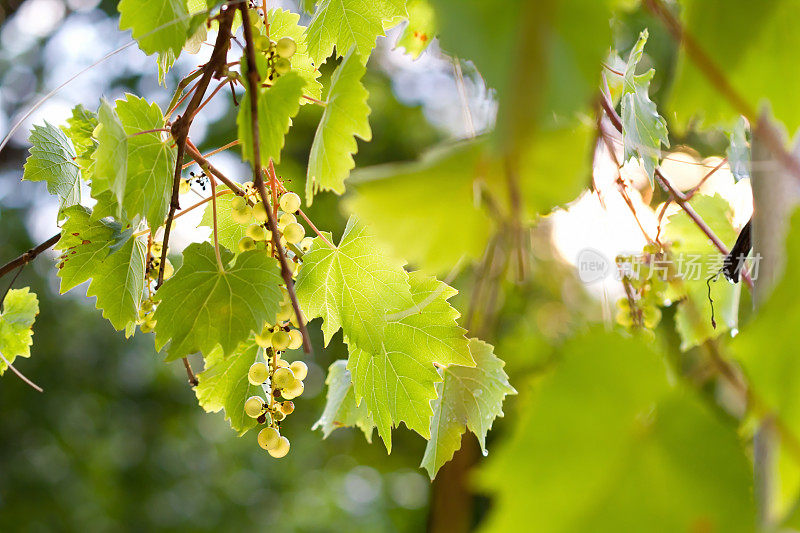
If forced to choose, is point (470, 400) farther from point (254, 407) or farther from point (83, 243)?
point (83, 243)

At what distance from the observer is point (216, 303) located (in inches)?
15.1

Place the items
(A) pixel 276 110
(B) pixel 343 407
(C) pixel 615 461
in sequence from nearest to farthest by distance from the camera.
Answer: (C) pixel 615 461
(A) pixel 276 110
(B) pixel 343 407

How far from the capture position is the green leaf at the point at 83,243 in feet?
1.41

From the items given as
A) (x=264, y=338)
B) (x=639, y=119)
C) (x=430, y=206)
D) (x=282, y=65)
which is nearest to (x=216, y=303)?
(x=264, y=338)

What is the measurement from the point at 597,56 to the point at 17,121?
1.25ft

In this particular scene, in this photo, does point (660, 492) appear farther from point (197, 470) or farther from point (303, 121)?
point (303, 121)

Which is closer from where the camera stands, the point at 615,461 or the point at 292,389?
the point at 615,461

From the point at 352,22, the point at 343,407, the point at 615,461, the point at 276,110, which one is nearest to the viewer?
the point at 615,461

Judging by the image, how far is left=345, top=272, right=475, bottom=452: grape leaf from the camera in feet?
1.41

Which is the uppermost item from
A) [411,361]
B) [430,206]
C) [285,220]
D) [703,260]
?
[430,206]

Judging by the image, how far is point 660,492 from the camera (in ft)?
0.50

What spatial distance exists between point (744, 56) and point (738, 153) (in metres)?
0.42

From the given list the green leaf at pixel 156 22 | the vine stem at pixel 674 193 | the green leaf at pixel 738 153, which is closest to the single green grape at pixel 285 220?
the green leaf at pixel 156 22

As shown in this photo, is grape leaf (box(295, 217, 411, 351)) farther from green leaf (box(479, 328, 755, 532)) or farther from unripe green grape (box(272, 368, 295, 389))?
green leaf (box(479, 328, 755, 532))
